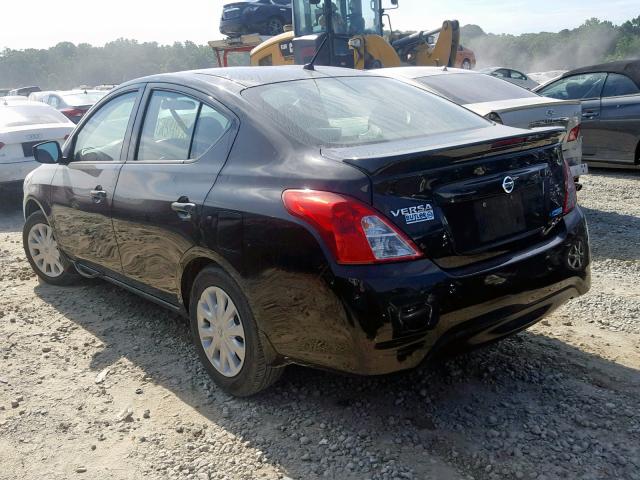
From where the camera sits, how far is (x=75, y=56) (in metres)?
94.2

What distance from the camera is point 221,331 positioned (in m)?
3.25

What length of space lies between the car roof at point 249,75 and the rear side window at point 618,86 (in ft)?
20.5

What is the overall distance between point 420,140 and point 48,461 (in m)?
2.31

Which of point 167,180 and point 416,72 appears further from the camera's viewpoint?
point 416,72

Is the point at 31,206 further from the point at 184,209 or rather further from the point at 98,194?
the point at 184,209

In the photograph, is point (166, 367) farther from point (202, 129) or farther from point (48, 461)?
point (202, 129)

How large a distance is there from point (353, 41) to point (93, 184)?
8.01 metres

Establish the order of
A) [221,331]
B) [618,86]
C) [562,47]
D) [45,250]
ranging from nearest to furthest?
[221,331], [45,250], [618,86], [562,47]

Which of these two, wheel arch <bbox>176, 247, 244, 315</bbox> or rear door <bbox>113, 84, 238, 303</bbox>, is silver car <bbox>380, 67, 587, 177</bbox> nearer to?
rear door <bbox>113, 84, 238, 303</bbox>

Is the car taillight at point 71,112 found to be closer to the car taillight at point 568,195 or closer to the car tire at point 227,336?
the car tire at point 227,336

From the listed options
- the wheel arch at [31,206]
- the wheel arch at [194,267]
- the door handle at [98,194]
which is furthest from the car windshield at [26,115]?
the wheel arch at [194,267]

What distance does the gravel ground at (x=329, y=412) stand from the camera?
107 inches

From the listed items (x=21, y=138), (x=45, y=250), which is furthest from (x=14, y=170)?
(x=45, y=250)

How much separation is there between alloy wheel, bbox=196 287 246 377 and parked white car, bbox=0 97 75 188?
20.0ft
